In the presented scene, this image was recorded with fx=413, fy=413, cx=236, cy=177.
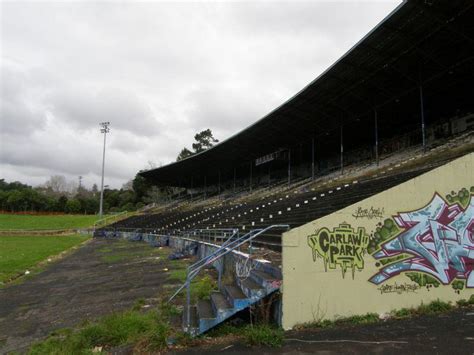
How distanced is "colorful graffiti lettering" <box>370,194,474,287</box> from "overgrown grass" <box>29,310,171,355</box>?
13.9 ft

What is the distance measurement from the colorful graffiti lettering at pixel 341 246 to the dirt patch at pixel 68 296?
197 inches

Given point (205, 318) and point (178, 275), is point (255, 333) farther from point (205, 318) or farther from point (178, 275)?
point (178, 275)

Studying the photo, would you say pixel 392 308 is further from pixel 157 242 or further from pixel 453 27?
pixel 157 242

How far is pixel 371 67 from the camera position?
815 inches

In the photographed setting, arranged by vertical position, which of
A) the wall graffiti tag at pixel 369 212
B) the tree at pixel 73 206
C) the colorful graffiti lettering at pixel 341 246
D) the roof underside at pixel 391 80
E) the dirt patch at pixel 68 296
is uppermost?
the roof underside at pixel 391 80

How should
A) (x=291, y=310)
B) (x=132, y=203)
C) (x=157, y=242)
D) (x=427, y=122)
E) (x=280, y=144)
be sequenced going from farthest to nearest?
(x=132, y=203) < (x=280, y=144) < (x=157, y=242) < (x=427, y=122) < (x=291, y=310)

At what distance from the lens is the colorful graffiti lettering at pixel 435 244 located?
8.27 metres

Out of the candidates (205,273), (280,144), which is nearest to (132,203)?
(280,144)

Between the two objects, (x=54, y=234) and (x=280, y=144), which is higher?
(x=280, y=144)

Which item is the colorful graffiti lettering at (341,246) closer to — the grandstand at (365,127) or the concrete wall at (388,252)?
the concrete wall at (388,252)

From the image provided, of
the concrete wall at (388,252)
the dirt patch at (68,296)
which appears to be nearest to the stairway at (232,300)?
the concrete wall at (388,252)

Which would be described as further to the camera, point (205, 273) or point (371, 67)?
point (371, 67)

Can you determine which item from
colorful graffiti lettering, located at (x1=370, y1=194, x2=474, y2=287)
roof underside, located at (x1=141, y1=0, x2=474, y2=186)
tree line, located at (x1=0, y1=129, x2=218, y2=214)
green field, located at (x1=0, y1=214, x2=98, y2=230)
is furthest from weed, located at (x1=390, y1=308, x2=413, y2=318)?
tree line, located at (x1=0, y1=129, x2=218, y2=214)

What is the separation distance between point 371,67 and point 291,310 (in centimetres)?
1672
